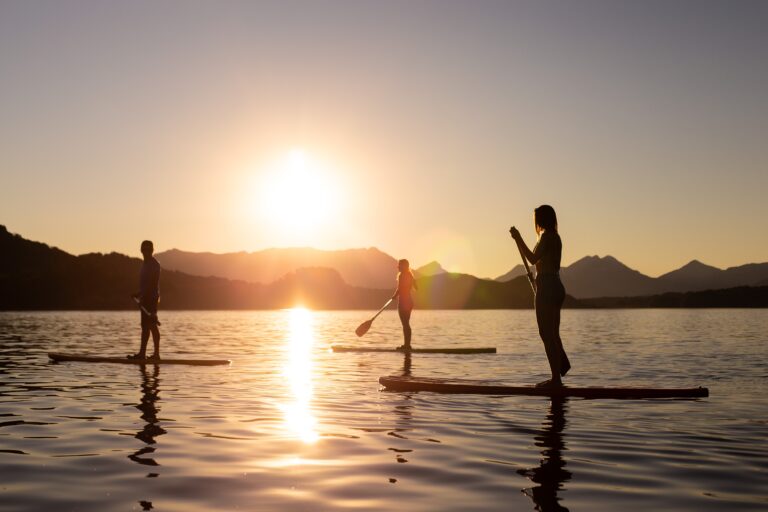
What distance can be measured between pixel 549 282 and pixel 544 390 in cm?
180

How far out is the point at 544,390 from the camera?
1320 centimetres

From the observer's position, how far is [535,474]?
728 centimetres

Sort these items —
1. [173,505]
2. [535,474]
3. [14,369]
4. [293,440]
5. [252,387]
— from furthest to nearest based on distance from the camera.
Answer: [14,369], [252,387], [293,440], [535,474], [173,505]

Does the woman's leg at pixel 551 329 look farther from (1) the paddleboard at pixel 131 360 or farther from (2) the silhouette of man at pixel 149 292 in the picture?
(2) the silhouette of man at pixel 149 292

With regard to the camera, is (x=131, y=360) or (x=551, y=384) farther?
(x=131, y=360)

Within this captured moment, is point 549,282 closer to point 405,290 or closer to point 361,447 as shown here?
point 361,447

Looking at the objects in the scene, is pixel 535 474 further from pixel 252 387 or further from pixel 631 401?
pixel 252 387

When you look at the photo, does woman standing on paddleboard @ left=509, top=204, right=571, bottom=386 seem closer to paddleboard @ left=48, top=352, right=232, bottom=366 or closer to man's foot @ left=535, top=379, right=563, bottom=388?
man's foot @ left=535, top=379, right=563, bottom=388

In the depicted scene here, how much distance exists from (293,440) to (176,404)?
4160 millimetres

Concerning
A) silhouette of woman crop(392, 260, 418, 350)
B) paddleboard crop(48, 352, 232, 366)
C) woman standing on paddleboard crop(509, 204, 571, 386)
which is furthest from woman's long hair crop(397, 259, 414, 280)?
woman standing on paddleboard crop(509, 204, 571, 386)

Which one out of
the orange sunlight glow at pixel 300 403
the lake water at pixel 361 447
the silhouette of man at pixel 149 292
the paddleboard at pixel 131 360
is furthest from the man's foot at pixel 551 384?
the silhouette of man at pixel 149 292

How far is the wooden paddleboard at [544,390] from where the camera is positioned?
13.2 metres

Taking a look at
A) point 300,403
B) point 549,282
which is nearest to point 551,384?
point 549,282

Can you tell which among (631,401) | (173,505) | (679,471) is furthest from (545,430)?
(173,505)
